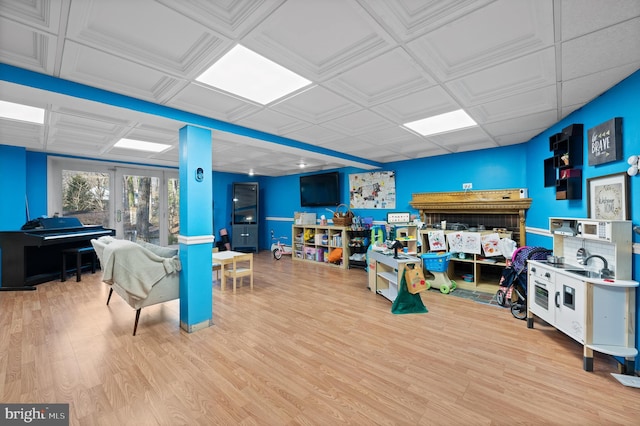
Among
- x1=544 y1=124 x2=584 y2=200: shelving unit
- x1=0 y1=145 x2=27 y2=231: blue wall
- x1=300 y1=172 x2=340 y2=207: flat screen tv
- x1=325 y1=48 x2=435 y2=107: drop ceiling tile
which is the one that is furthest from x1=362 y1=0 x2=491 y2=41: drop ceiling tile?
x1=0 y1=145 x2=27 y2=231: blue wall

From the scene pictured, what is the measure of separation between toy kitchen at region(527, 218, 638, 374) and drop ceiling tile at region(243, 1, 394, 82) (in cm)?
252

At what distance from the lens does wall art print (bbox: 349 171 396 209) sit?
603 cm

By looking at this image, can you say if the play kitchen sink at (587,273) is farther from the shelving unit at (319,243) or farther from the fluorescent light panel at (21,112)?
the fluorescent light panel at (21,112)

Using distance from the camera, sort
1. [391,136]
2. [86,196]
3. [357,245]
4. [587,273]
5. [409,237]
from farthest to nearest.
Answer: [357,245] → [86,196] → [409,237] → [391,136] → [587,273]

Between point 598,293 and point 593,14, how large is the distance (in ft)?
6.97

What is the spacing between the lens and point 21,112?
10.0 ft

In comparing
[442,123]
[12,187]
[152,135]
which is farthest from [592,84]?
[12,187]

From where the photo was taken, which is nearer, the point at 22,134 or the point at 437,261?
the point at 22,134

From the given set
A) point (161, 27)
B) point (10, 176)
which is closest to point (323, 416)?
point (161, 27)

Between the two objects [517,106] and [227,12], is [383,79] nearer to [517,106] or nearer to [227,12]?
[227,12]

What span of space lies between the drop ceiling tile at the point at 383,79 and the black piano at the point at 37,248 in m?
5.48

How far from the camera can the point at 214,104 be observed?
8.95 feet

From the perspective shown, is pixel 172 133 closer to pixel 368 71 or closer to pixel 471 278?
pixel 368 71

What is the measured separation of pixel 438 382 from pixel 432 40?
2560 mm
